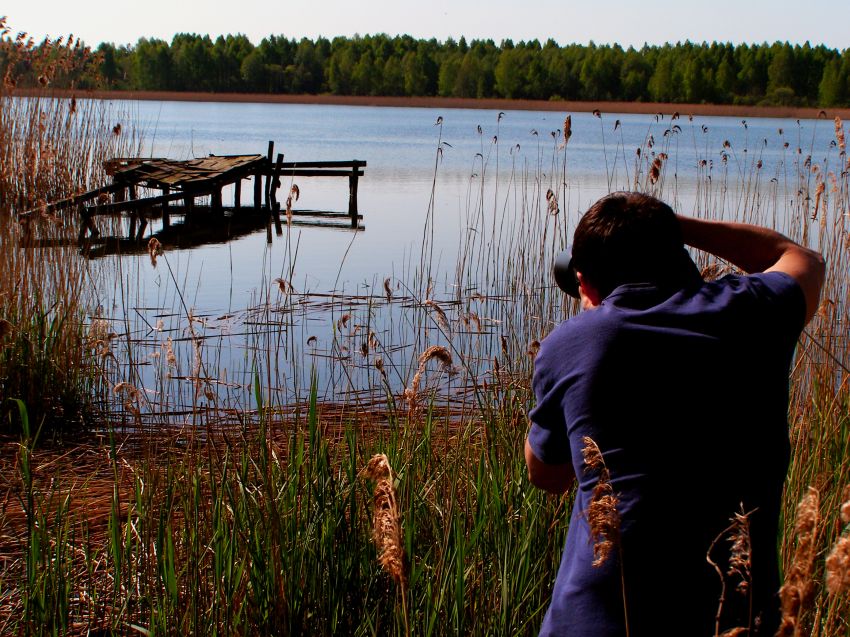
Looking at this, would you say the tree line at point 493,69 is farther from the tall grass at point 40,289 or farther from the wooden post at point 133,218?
the tall grass at point 40,289

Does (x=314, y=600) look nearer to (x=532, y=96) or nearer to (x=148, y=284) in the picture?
(x=148, y=284)

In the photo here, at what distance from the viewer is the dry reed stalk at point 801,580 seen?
1135 millimetres

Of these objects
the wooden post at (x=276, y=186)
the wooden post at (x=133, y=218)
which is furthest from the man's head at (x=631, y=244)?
the wooden post at (x=276, y=186)

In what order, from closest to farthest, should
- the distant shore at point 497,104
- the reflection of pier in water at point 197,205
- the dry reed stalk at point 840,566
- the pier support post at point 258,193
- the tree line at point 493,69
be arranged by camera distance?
1. the dry reed stalk at point 840,566
2. the reflection of pier in water at point 197,205
3. the pier support post at point 258,193
4. the distant shore at point 497,104
5. the tree line at point 493,69

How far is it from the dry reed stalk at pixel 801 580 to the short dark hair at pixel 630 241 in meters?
0.55

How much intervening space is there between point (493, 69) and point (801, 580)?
268 ft

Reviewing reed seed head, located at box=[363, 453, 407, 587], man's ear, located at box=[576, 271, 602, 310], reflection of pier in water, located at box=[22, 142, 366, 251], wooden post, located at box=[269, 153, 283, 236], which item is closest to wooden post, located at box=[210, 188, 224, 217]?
reflection of pier in water, located at box=[22, 142, 366, 251]

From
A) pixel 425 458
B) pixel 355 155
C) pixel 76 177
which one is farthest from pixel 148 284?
pixel 355 155

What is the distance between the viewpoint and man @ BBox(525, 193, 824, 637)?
1.55 metres

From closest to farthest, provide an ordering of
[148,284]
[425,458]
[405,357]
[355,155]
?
[425,458] → [405,357] → [148,284] → [355,155]

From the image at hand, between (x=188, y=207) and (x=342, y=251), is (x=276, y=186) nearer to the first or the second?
(x=188, y=207)

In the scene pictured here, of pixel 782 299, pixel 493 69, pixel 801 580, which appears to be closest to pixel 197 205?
pixel 782 299

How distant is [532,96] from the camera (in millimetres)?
71000

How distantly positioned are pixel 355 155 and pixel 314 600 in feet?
84.4
